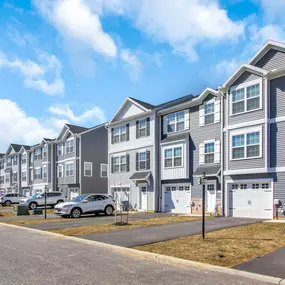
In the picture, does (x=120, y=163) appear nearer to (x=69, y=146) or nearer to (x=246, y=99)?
(x=69, y=146)

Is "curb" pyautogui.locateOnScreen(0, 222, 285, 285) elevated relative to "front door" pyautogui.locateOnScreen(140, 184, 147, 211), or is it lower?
elevated

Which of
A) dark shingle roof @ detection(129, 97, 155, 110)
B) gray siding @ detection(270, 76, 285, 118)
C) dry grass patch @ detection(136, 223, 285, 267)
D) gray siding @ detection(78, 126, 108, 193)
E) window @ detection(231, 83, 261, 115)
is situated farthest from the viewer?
gray siding @ detection(78, 126, 108, 193)

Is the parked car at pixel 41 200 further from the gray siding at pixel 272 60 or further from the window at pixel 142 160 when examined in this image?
the gray siding at pixel 272 60

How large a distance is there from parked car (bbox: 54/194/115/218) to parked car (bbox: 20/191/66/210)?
12845 mm

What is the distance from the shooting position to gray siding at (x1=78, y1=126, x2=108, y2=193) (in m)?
38.1

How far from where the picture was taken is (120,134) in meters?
31.2

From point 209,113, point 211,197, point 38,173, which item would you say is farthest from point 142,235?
point 38,173

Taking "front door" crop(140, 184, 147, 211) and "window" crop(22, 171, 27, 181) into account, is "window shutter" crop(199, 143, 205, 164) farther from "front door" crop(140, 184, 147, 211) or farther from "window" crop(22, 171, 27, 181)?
"window" crop(22, 171, 27, 181)

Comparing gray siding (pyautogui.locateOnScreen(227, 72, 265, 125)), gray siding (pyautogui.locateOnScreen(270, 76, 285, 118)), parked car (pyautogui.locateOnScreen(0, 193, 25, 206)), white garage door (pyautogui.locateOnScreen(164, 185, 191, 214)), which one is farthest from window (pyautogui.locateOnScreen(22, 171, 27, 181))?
gray siding (pyautogui.locateOnScreen(270, 76, 285, 118))

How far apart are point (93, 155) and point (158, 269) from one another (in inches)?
1242

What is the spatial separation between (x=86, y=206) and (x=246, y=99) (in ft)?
41.8

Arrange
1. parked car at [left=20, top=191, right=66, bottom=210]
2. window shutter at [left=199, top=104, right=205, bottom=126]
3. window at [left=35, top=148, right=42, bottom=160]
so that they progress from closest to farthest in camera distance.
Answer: window shutter at [left=199, top=104, right=205, bottom=126]
parked car at [left=20, top=191, right=66, bottom=210]
window at [left=35, top=148, right=42, bottom=160]

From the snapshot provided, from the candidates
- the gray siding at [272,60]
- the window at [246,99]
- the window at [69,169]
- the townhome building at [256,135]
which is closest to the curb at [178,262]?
the townhome building at [256,135]

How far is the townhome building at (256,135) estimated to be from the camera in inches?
737
